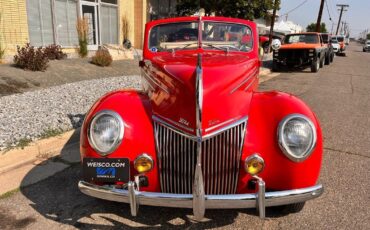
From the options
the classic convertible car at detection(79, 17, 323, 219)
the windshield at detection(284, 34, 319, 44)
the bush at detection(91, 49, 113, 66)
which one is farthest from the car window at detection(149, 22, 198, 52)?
the windshield at detection(284, 34, 319, 44)

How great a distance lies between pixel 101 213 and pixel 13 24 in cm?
978

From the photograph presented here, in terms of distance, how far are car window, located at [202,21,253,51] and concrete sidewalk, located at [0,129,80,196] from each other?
7.32 ft

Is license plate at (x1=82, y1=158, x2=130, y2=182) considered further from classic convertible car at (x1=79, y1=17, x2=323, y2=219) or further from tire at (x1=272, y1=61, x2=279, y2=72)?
tire at (x1=272, y1=61, x2=279, y2=72)

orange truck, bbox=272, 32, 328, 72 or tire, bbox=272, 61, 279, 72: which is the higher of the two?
orange truck, bbox=272, 32, 328, 72

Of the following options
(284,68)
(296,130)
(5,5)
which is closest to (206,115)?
(296,130)

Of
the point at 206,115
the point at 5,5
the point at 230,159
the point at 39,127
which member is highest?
the point at 5,5

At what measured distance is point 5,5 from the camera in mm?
10281

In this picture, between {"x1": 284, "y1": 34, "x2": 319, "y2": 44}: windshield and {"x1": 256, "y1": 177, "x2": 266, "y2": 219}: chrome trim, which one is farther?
{"x1": 284, "y1": 34, "x2": 319, "y2": 44}: windshield

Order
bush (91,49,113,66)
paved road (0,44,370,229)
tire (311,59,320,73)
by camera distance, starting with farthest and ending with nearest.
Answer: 1. tire (311,59,320,73)
2. bush (91,49,113,66)
3. paved road (0,44,370,229)

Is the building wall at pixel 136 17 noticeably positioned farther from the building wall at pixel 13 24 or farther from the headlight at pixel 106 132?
the headlight at pixel 106 132

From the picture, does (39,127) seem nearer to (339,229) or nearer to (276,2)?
(339,229)

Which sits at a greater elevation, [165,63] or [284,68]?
[165,63]

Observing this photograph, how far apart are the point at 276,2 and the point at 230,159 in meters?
16.9

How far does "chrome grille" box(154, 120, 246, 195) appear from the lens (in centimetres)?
252
